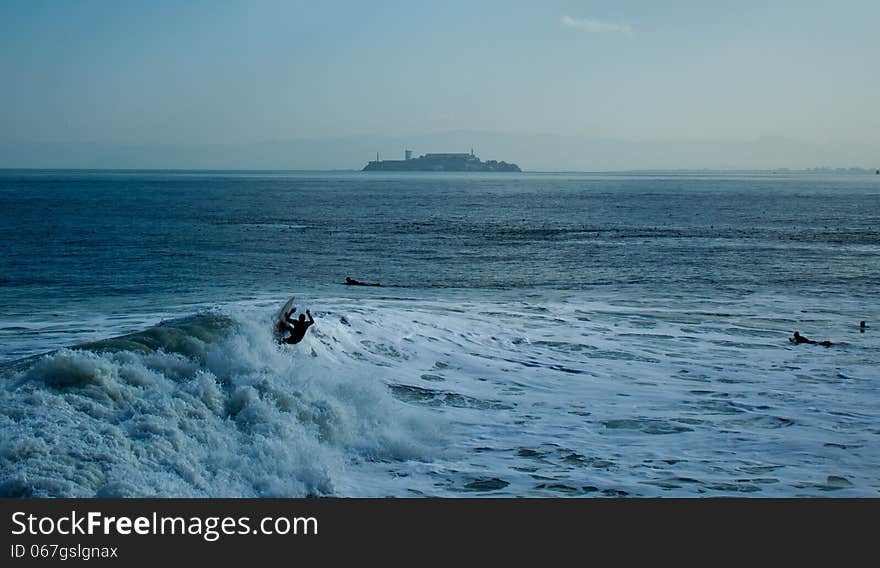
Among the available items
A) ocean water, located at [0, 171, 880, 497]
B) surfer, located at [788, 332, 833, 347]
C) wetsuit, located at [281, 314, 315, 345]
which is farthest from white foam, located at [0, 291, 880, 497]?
wetsuit, located at [281, 314, 315, 345]

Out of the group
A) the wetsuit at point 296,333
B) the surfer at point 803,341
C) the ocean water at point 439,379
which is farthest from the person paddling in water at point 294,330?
the surfer at point 803,341

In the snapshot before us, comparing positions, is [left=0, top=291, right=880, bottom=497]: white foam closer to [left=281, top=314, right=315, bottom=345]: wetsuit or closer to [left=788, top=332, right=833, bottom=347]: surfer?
[left=788, top=332, right=833, bottom=347]: surfer

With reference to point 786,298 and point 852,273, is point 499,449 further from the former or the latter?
point 852,273

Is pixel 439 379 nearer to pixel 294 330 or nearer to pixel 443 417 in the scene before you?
pixel 443 417

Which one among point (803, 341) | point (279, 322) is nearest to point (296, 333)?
point (279, 322)

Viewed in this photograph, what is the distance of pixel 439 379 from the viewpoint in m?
19.4

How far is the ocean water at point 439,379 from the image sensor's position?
40.0ft

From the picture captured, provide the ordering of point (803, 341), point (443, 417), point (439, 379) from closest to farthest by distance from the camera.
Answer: point (443, 417) < point (439, 379) < point (803, 341)

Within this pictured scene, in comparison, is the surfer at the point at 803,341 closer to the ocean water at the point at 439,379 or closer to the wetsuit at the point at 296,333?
the ocean water at the point at 439,379

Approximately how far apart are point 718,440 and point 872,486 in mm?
2758

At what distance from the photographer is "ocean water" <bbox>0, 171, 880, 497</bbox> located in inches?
480

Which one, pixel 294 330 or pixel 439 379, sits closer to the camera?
pixel 294 330

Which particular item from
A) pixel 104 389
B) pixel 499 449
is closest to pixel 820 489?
pixel 499 449

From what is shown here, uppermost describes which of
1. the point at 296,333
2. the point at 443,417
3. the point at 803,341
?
the point at 296,333
